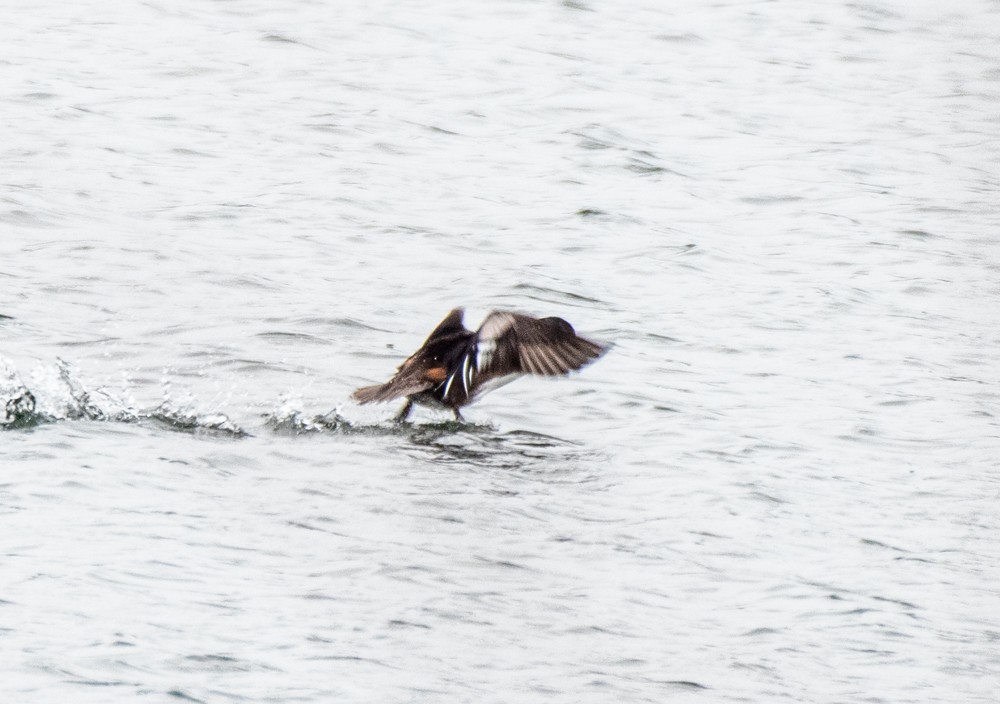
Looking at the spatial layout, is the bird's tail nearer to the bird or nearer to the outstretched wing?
the bird

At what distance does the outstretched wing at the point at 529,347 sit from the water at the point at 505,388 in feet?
1.26

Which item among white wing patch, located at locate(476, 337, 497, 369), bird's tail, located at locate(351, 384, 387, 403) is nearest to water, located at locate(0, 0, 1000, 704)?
bird's tail, located at locate(351, 384, 387, 403)

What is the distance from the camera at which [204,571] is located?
5.34 m

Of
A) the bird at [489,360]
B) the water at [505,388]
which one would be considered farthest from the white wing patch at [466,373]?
the water at [505,388]

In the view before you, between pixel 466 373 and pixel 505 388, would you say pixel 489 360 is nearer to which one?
pixel 466 373

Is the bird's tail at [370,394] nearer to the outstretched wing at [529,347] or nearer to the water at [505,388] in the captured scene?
the water at [505,388]

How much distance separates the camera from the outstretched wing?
23.5ft

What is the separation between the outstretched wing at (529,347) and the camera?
7.15 meters

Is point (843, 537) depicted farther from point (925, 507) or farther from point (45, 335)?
point (45, 335)

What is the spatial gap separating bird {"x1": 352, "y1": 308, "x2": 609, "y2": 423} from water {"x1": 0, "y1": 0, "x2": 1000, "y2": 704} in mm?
239

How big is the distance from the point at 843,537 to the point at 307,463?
2111 mm

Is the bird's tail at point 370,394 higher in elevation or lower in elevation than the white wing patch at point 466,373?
lower

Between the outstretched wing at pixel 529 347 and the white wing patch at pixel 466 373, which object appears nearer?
the outstretched wing at pixel 529 347

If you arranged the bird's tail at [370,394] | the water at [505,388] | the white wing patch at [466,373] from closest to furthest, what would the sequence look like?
1. the water at [505,388]
2. the bird's tail at [370,394]
3. the white wing patch at [466,373]
